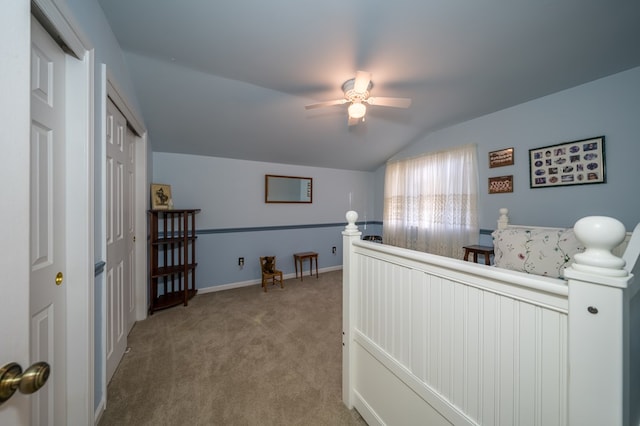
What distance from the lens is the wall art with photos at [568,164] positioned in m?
A: 2.25

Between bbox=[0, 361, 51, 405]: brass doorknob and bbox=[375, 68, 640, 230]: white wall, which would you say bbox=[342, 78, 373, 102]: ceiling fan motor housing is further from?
bbox=[0, 361, 51, 405]: brass doorknob

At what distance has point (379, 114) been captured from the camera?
3.05 metres

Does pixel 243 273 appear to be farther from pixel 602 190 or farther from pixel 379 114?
pixel 602 190

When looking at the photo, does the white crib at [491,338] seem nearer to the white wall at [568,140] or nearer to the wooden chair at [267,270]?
the white wall at [568,140]

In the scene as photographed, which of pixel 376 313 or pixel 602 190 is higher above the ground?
pixel 602 190

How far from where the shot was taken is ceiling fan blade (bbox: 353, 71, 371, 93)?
1746 mm

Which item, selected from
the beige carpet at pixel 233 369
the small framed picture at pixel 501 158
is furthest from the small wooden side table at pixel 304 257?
the small framed picture at pixel 501 158

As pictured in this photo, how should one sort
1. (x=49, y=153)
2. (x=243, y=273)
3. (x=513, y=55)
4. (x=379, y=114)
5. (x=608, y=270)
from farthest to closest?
1. (x=243, y=273)
2. (x=379, y=114)
3. (x=513, y=55)
4. (x=49, y=153)
5. (x=608, y=270)

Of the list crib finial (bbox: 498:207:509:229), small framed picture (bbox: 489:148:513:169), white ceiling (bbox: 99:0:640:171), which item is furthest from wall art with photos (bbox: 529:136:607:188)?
white ceiling (bbox: 99:0:640:171)

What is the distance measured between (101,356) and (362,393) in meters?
1.58

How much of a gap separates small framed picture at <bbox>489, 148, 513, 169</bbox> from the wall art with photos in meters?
0.21

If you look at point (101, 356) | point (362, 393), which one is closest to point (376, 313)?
point (362, 393)

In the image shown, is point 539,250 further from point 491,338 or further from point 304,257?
point 304,257

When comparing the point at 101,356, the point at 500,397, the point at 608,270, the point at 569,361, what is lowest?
the point at 101,356
